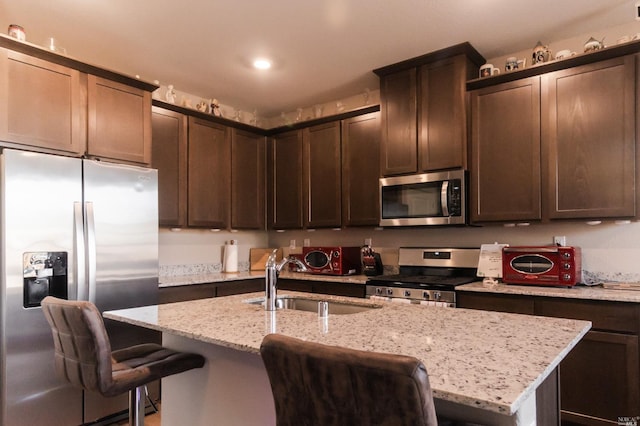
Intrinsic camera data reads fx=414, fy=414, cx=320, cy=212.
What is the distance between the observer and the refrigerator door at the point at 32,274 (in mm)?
2295

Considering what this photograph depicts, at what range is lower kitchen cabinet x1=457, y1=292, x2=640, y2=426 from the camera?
2293 mm

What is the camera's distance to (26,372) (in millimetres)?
2354

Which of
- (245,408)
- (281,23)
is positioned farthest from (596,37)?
(245,408)

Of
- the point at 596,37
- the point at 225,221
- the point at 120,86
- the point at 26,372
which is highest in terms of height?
the point at 596,37

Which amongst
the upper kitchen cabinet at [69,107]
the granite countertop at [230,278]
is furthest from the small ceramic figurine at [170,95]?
the granite countertop at [230,278]

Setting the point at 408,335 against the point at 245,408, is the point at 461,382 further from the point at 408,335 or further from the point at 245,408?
the point at 245,408

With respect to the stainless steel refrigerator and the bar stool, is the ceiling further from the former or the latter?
the bar stool

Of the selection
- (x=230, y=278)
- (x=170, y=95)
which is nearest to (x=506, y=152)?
(x=230, y=278)

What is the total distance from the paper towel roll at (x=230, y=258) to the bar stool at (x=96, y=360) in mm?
2415

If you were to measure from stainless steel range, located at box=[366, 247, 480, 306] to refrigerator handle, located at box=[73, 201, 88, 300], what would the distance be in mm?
2016

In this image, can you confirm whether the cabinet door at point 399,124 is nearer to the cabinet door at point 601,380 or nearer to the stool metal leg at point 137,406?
the cabinet door at point 601,380

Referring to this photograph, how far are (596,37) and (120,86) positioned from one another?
11.2ft

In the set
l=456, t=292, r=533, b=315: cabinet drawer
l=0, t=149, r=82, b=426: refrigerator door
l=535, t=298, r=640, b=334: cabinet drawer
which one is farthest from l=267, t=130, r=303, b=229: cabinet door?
l=535, t=298, r=640, b=334: cabinet drawer

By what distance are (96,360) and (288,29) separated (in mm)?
2279
